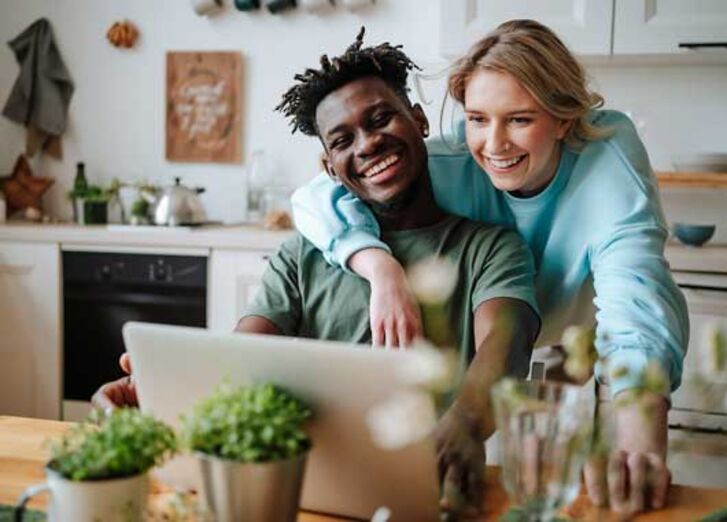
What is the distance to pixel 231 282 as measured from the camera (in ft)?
11.2

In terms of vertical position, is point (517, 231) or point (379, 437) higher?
point (517, 231)

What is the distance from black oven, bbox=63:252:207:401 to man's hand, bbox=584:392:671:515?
2.48 m

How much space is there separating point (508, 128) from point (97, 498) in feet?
3.32

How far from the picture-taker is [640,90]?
3.55 metres

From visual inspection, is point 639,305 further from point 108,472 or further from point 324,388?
point 108,472

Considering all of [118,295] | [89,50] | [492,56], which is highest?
[89,50]

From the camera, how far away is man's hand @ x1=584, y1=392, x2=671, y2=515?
1.04 metres

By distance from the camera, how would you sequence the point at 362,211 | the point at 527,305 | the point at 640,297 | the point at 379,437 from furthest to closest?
the point at 362,211 → the point at 527,305 → the point at 640,297 → the point at 379,437

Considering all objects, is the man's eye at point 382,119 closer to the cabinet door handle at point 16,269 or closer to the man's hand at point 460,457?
the man's hand at point 460,457

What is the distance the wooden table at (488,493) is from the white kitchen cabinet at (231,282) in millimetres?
1976

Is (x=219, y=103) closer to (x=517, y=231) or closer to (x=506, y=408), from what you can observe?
(x=517, y=231)

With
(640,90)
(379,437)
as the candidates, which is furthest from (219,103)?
(379,437)

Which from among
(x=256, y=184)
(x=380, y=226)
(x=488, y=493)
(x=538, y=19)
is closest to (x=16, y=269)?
(x=256, y=184)

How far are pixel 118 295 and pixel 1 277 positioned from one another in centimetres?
52
